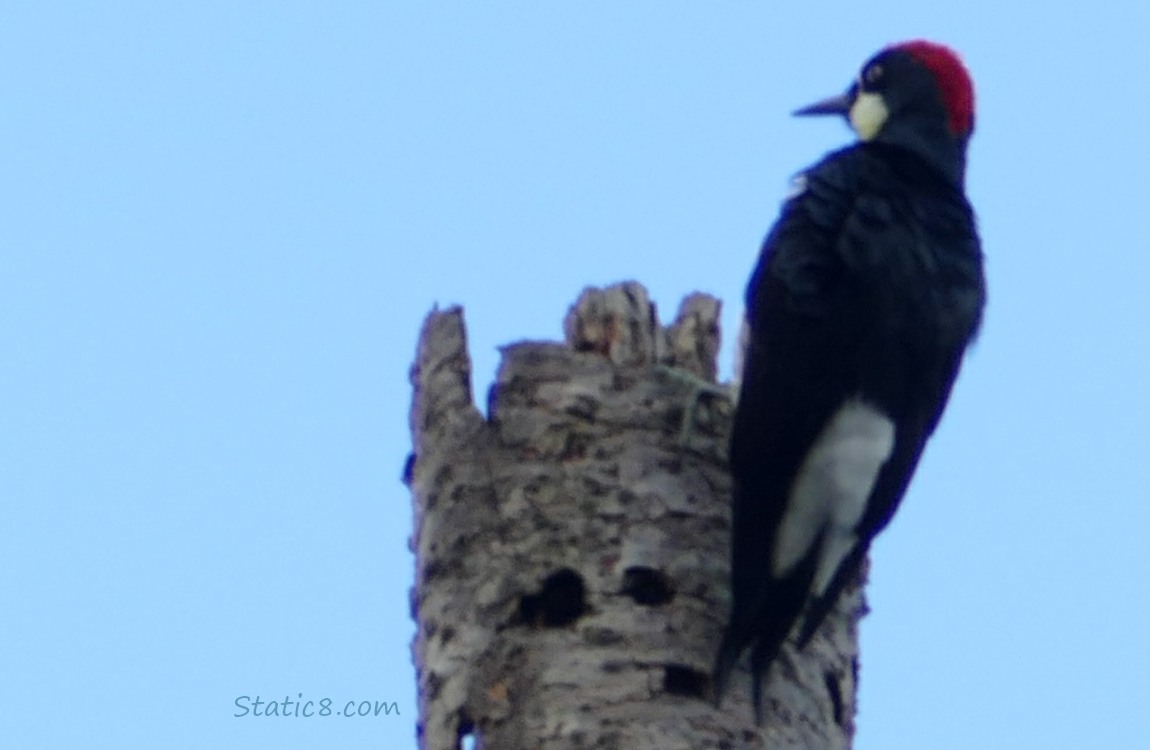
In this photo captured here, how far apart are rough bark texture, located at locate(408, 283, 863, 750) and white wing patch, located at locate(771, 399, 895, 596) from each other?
16cm

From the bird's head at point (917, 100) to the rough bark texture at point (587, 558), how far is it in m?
0.98

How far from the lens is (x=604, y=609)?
3609 millimetres

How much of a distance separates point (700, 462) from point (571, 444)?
276 mm

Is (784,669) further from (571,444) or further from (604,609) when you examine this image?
(571,444)

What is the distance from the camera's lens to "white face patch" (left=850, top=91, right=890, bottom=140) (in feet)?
16.1

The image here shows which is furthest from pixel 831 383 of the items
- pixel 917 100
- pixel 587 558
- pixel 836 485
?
pixel 917 100

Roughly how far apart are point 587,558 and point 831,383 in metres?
Result: 0.62

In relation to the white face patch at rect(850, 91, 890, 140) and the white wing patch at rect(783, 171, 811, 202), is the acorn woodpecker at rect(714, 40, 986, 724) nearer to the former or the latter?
the white wing patch at rect(783, 171, 811, 202)

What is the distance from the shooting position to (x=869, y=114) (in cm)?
496

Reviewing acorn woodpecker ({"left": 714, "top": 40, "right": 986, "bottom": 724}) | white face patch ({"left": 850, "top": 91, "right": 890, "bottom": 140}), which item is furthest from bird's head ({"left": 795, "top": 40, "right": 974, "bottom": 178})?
acorn woodpecker ({"left": 714, "top": 40, "right": 986, "bottom": 724})

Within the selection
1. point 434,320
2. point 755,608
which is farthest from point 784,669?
point 434,320

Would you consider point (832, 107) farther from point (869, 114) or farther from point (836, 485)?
point (836, 485)

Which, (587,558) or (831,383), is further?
(831,383)

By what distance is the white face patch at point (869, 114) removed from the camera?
4.90 meters
